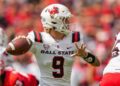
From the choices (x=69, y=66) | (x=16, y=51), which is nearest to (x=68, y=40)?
(x=69, y=66)

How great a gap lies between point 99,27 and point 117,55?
8.08m

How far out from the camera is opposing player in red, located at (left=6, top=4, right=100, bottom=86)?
27.6 feet

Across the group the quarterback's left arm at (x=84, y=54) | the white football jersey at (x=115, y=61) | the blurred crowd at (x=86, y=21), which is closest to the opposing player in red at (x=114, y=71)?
the white football jersey at (x=115, y=61)

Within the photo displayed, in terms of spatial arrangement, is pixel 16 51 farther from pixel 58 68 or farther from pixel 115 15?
pixel 115 15

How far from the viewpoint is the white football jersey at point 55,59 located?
8414 millimetres

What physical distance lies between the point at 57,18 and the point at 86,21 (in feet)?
26.1

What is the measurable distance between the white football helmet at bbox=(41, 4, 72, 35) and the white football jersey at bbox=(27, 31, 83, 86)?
12 cm

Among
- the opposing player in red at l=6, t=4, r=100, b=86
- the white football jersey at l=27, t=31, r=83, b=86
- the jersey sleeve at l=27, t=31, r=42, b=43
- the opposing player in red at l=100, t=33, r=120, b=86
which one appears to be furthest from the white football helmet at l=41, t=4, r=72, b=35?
the opposing player in red at l=100, t=33, r=120, b=86

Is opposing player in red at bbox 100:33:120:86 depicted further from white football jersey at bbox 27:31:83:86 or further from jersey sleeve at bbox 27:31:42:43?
jersey sleeve at bbox 27:31:42:43

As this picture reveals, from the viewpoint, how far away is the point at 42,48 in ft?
27.5

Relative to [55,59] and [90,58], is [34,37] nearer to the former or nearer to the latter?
[55,59]

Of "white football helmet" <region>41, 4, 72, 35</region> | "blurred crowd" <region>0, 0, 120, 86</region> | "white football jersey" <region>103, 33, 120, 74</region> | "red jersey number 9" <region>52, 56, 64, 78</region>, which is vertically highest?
"white football helmet" <region>41, 4, 72, 35</region>

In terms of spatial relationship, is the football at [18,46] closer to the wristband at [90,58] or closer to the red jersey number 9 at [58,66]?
the red jersey number 9 at [58,66]

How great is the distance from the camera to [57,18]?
8.47m
